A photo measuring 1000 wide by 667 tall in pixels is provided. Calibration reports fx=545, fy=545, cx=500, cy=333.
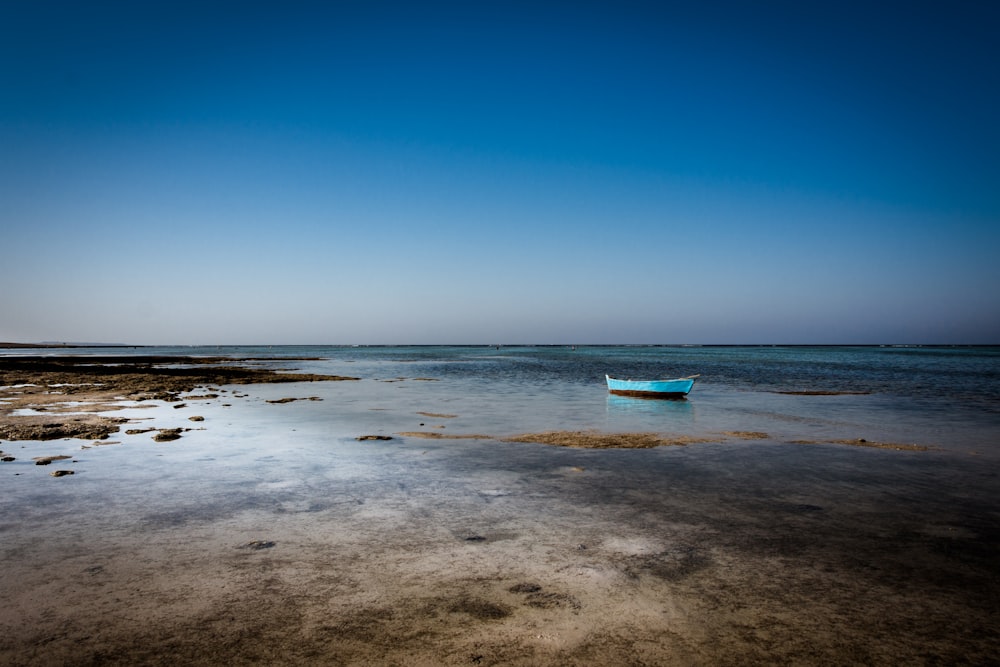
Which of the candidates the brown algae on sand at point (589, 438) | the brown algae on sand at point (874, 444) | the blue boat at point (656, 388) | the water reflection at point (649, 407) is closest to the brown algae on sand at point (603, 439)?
the brown algae on sand at point (589, 438)

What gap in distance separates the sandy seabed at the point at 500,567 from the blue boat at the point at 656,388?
582 inches

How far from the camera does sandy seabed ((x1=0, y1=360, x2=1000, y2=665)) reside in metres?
4.64

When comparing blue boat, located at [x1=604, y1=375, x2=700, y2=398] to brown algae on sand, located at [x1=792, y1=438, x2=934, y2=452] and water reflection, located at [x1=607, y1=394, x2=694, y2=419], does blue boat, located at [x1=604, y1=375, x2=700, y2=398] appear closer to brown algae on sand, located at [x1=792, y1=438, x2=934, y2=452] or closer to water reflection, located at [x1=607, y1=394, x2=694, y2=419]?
water reflection, located at [x1=607, y1=394, x2=694, y2=419]

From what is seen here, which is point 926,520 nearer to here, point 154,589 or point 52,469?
point 154,589

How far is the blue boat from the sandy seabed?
48.5 ft

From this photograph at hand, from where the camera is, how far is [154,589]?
5633 millimetres

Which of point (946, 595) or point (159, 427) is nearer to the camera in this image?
point (946, 595)

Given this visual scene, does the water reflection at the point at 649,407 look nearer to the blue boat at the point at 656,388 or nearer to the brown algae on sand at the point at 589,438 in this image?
the blue boat at the point at 656,388

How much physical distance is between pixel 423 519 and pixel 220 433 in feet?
34.8

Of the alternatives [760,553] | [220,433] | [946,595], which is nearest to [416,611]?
[760,553]

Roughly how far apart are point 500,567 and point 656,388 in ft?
73.3

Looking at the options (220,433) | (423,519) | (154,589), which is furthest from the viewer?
(220,433)

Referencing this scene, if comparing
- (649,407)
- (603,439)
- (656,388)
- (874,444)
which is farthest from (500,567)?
(656,388)

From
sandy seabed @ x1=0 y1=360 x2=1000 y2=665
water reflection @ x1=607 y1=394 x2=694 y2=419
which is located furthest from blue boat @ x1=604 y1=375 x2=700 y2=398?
sandy seabed @ x1=0 y1=360 x2=1000 y2=665
